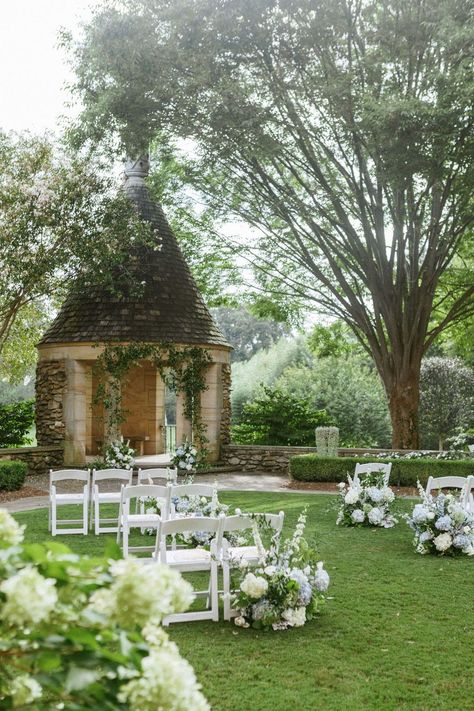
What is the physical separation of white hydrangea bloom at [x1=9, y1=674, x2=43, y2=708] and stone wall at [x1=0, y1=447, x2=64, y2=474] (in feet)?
57.4

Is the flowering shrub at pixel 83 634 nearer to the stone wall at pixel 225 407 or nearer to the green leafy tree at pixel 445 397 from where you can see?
the stone wall at pixel 225 407

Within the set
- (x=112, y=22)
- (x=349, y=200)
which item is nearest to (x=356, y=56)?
(x=349, y=200)

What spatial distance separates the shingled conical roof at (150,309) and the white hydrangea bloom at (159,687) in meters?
18.0

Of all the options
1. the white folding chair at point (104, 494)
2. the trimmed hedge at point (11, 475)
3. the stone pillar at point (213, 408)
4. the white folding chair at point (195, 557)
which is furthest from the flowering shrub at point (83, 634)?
the stone pillar at point (213, 408)

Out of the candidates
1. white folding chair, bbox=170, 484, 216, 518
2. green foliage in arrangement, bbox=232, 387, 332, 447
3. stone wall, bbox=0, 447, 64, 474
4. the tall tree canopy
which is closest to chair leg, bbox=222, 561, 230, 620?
white folding chair, bbox=170, 484, 216, 518

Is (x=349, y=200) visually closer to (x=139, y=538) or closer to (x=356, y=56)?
(x=356, y=56)

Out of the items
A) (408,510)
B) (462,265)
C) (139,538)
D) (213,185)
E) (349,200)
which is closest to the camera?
(139,538)

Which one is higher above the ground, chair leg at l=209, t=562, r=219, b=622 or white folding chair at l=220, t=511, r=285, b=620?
white folding chair at l=220, t=511, r=285, b=620

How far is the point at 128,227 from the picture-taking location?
19984 millimetres

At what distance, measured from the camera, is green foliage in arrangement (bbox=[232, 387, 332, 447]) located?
24578 mm

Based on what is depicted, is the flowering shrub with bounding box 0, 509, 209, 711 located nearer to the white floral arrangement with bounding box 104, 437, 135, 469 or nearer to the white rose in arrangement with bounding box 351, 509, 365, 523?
the white rose in arrangement with bounding box 351, 509, 365, 523

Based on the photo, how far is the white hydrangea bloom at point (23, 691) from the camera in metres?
2.14

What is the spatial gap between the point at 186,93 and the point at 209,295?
366 inches

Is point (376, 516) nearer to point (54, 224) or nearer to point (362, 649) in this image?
point (362, 649)
